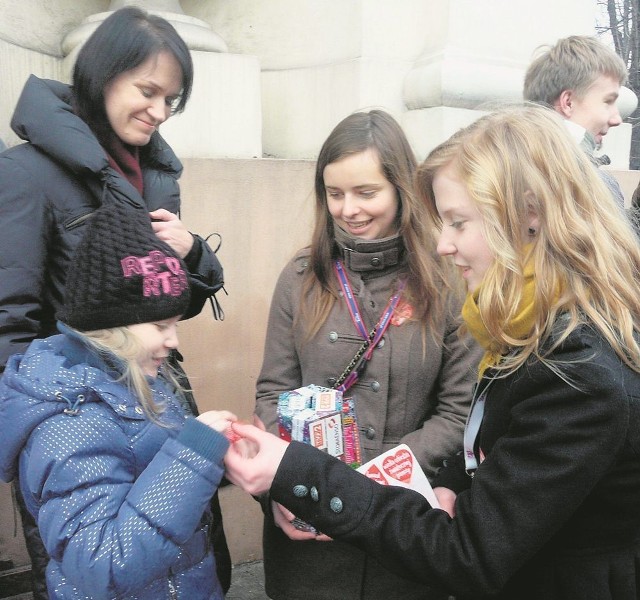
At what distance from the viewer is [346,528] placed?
141 centimetres

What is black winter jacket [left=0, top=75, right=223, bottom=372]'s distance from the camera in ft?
5.94

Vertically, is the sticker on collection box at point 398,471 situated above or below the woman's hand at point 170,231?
below

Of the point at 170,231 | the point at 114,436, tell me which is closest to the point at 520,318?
the point at 114,436

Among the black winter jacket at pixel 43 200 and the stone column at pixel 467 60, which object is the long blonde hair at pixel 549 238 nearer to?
the black winter jacket at pixel 43 200

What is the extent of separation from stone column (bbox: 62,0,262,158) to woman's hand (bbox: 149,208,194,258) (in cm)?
127

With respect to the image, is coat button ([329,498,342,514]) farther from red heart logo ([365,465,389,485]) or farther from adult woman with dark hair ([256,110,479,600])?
adult woman with dark hair ([256,110,479,600])

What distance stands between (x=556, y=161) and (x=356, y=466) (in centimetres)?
90

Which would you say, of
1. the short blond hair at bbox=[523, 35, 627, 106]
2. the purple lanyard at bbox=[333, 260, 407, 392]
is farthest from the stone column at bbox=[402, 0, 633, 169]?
the purple lanyard at bbox=[333, 260, 407, 392]

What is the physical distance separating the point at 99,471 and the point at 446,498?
0.86 m

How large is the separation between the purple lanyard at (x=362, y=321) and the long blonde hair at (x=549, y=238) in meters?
0.66

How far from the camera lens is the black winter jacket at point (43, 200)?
5.94ft

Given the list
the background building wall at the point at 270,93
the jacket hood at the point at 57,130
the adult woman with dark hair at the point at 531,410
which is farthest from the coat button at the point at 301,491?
the background building wall at the point at 270,93

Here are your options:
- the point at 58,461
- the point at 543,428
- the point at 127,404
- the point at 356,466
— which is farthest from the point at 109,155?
the point at 543,428

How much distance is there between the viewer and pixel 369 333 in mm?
2088
